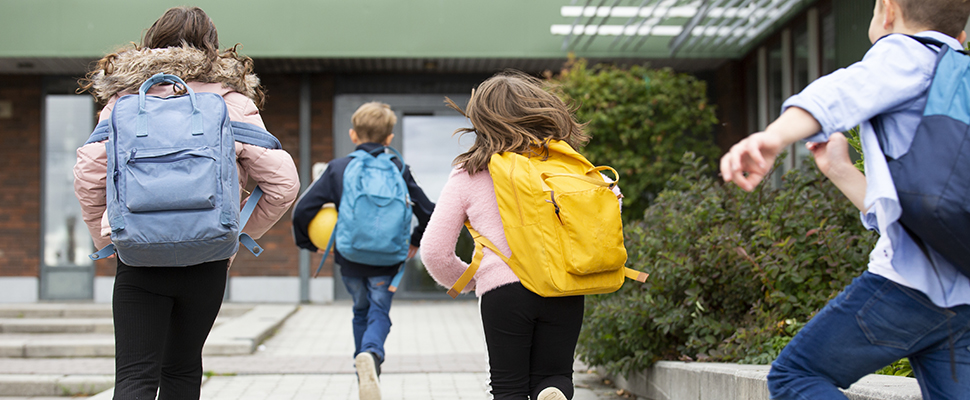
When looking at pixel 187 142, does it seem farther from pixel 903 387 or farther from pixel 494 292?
pixel 903 387

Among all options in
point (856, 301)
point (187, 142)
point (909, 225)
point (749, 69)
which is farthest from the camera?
point (749, 69)

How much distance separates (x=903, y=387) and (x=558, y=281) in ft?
3.95

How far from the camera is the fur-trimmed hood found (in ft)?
8.20

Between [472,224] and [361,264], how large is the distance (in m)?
1.82

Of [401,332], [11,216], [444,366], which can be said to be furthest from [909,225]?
[11,216]

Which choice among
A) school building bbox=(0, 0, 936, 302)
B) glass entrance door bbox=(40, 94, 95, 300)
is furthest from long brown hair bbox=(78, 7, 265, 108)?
glass entrance door bbox=(40, 94, 95, 300)

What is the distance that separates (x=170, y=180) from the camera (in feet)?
Result: 7.32

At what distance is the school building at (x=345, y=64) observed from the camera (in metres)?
8.57

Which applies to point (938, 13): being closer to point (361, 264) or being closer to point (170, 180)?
point (170, 180)

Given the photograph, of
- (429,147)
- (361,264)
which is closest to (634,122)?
(429,147)

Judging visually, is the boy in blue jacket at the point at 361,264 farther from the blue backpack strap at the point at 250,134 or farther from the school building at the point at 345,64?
the school building at the point at 345,64

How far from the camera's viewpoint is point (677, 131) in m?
8.24

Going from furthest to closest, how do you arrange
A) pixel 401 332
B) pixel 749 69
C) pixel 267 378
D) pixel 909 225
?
pixel 749 69 < pixel 401 332 < pixel 267 378 < pixel 909 225

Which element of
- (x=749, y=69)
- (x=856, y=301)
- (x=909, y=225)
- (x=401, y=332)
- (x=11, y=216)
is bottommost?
(x=401, y=332)
